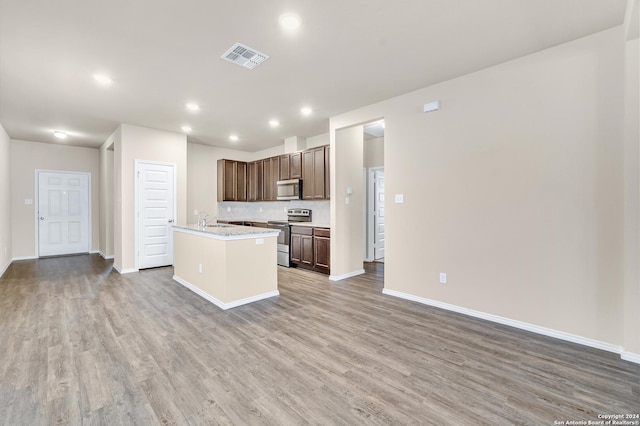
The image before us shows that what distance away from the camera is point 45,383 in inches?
81.9

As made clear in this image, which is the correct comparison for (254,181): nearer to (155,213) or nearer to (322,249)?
(155,213)

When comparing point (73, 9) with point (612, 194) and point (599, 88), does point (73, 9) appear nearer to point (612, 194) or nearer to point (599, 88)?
point (599, 88)

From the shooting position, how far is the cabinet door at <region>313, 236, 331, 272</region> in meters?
5.25

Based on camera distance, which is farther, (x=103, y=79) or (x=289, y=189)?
(x=289, y=189)

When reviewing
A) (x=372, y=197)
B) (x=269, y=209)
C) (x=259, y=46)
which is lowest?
(x=269, y=209)

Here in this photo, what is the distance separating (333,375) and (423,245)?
7.10 feet

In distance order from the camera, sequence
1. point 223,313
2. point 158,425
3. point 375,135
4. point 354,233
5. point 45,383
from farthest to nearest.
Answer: point 375,135 → point 354,233 → point 223,313 → point 45,383 → point 158,425

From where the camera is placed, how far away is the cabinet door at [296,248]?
5820 mm

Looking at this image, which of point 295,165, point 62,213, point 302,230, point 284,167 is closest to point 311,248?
point 302,230

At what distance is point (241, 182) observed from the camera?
7605 mm

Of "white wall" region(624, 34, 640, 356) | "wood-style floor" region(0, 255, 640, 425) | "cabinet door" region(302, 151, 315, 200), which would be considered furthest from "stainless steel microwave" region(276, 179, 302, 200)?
"white wall" region(624, 34, 640, 356)

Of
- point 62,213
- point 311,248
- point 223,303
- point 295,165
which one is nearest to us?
point 223,303

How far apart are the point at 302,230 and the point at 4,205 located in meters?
5.82

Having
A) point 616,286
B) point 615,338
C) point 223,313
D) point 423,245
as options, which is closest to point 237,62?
point 223,313
